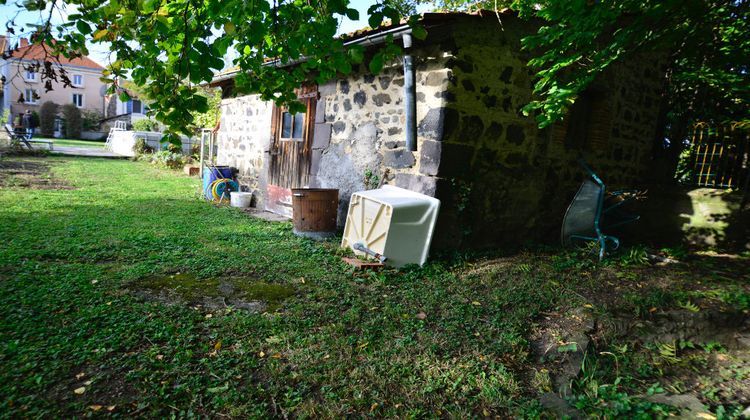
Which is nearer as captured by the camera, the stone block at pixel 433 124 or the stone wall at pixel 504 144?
the stone block at pixel 433 124

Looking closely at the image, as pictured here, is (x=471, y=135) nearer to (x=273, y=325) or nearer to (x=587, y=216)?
(x=587, y=216)

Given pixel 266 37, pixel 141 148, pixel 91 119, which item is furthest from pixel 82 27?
pixel 91 119

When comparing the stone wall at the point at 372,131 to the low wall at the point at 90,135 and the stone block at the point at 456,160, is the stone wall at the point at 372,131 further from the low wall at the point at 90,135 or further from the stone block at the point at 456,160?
the low wall at the point at 90,135

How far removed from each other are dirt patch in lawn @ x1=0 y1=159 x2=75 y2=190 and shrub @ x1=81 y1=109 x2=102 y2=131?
2132 centimetres

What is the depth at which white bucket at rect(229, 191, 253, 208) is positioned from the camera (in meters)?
7.84

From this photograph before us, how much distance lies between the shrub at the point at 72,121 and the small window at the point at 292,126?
93.8 feet

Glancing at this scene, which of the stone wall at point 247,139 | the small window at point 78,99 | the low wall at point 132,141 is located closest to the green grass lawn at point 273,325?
the stone wall at point 247,139

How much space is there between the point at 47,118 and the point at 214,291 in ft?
107

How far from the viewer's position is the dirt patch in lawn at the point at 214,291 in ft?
11.0

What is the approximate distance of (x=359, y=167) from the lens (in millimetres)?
5727

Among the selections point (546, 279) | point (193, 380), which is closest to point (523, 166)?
point (546, 279)

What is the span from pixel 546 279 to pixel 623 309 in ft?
2.68

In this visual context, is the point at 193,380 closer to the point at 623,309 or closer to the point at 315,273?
the point at 315,273

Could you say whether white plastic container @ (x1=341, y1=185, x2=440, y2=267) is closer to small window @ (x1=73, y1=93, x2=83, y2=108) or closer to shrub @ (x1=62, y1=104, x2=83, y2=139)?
shrub @ (x1=62, y1=104, x2=83, y2=139)
